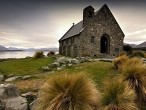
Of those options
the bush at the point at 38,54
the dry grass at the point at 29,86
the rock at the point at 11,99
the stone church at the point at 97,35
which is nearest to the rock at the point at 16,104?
the rock at the point at 11,99

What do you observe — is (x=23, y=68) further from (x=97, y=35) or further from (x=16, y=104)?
(x=97, y=35)

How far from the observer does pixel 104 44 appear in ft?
116

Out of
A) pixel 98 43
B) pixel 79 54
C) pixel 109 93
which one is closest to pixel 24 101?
pixel 109 93

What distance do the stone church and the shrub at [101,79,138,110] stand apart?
22.9m

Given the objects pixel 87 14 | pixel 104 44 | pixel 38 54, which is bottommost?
pixel 38 54

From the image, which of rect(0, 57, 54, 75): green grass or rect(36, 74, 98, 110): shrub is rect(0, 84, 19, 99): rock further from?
rect(0, 57, 54, 75): green grass

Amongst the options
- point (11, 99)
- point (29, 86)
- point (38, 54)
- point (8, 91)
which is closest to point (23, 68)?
point (29, 86)

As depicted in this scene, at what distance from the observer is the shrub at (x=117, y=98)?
A: 742 cm

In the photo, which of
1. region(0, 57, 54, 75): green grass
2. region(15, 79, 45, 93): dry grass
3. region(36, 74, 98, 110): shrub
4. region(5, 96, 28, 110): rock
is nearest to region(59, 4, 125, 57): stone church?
region(0, 57, 54, 75): green grass

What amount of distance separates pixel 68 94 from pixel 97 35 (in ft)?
83.2

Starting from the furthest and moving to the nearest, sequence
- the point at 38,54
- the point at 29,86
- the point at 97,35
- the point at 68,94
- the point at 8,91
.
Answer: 1. the point at 97,35
2. the point at 38,54
3. the point at 29,86
4. the point at 8,91
5. the point at 68,94

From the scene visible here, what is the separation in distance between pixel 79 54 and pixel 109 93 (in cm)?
2314

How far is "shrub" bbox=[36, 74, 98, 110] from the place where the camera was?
722 cm

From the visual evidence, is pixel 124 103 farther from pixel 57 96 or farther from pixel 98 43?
pixel 98 43
